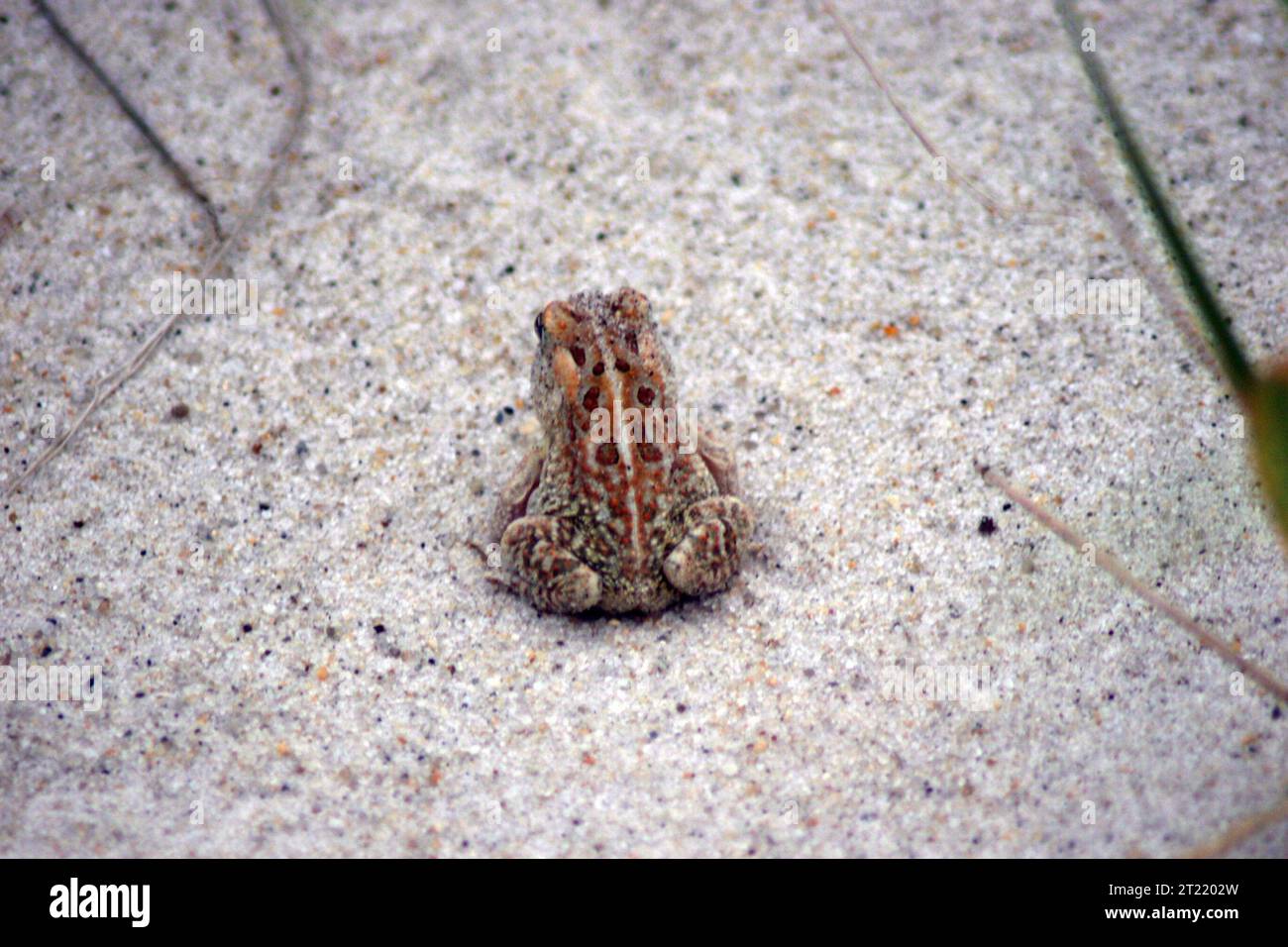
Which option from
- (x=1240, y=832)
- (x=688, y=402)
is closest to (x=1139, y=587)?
(x=1240, y=832)

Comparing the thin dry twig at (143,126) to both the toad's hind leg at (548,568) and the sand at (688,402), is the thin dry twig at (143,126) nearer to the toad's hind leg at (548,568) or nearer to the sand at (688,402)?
the sand at (688,402)

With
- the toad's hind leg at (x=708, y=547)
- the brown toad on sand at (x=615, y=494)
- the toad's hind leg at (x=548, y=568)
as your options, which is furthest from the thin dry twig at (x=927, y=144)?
the toad's hind leg at (x=548, y=568)

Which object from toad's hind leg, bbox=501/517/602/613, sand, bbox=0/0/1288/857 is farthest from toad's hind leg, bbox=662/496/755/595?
toad's hind leg, bbox=501/517/602/613

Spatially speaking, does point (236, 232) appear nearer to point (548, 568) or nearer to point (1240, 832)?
point (548, 568)

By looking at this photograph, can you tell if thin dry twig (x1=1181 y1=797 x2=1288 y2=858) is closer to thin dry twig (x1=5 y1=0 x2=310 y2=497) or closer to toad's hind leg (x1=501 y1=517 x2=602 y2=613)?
toad's hind leg (x1=501 y1=517 x2=602 y2=613)
